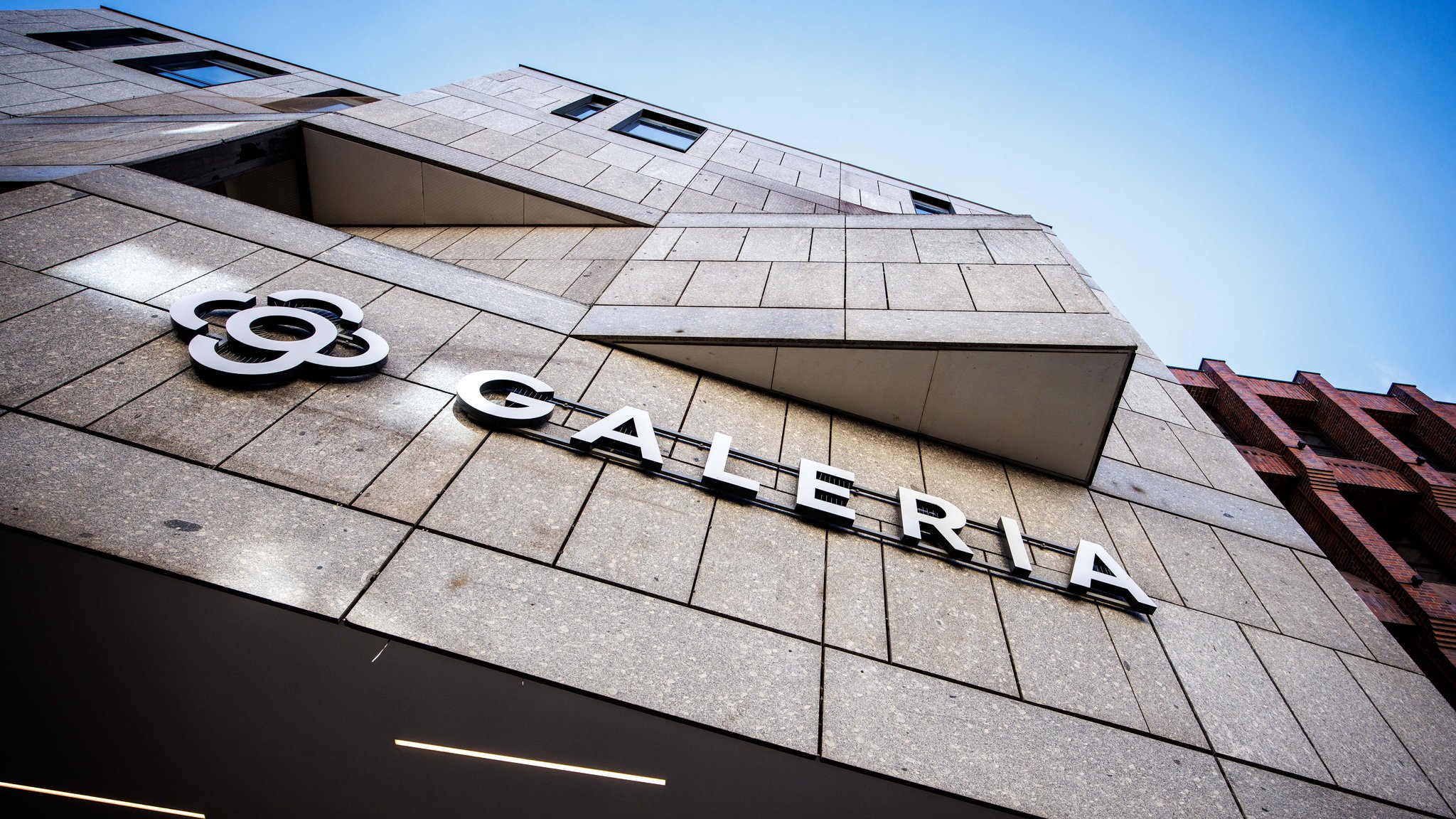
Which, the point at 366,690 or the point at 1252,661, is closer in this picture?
the point at 366,690

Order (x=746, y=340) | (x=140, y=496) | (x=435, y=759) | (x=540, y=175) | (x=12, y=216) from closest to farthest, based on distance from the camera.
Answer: (x=435, y=759)
(x=140, y=496)
(x=12, y=216)
(x=746, y=340)
(x=540, y=175)

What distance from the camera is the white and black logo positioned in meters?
5.99

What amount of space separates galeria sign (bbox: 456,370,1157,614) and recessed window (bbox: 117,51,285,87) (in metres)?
17.8

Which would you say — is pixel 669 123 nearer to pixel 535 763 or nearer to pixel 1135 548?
pixel 1135 548

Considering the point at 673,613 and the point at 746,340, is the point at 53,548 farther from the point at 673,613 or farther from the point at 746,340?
the point at 746,340

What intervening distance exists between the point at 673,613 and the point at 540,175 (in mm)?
11061

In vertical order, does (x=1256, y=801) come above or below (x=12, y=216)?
below

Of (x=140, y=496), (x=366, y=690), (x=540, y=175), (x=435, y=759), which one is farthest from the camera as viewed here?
(x=540, y=175)

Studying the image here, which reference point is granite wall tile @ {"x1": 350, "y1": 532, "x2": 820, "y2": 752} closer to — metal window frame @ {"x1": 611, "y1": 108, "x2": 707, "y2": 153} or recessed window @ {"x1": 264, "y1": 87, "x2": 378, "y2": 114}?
recessed window @ {"x1": 264, "y1": 87, "x2": 378, "y2": 114}

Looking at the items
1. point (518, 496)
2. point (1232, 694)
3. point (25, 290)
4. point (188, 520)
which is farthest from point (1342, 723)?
point (25, 290)

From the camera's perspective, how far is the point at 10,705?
10.4 ft

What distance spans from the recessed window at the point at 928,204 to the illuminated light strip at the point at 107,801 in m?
22.7

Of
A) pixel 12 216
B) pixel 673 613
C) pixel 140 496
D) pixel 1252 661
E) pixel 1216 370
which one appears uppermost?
pixel 12 216

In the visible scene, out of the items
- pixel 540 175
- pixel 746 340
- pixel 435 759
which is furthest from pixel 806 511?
pixel 540 175
